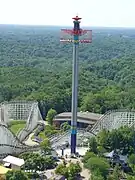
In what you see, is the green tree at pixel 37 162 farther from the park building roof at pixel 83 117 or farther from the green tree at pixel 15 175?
the park building roof at pixel 83 117

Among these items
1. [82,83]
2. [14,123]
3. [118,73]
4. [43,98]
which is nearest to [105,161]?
[14,123]

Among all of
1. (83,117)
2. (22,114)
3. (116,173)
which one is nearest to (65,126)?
(83,117)

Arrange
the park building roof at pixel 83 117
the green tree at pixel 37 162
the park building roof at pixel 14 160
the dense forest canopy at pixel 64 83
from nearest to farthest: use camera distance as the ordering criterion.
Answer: the green tree at pixel 37 162 < the park building roof at pixel 14 160 < the park building roof at pixel 83 117 < the dense forest canopy at pixel 64 83

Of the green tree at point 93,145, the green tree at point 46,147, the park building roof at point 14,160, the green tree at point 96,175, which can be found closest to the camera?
the green tree at point 96,175

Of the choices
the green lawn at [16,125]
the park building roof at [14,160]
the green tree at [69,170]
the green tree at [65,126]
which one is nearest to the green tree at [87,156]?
the green tree at [69,170]

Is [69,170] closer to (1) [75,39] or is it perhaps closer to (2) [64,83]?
(1) [75,39]

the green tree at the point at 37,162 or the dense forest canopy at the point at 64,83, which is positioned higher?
the green tree at the point at 37,162

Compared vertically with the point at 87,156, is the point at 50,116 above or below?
below

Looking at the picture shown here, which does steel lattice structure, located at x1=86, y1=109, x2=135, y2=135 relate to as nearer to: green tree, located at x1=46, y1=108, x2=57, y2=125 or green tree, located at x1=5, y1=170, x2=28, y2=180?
green tree, located at x1=46, y1=108, x2=57, y2=125
